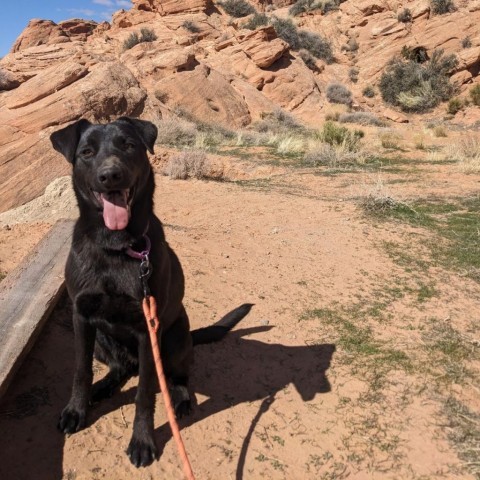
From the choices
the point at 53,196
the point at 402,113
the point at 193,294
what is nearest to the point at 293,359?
the point at 193,294

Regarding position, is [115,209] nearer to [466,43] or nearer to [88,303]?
[88,303]

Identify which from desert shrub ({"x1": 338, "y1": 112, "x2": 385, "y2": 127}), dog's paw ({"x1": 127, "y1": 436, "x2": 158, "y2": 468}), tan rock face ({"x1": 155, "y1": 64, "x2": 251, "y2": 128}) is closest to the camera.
Answer: dog's paw ({"x1": 127, "y1": 436, "x2": 158, "y2": 468})

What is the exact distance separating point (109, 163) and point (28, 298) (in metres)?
1.62

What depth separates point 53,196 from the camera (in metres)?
7.43

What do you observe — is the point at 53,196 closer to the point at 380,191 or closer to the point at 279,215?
the point at 279,215

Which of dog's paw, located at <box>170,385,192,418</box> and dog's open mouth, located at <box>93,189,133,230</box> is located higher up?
dog's open mouth, located at <box>93,189,133,230</box>

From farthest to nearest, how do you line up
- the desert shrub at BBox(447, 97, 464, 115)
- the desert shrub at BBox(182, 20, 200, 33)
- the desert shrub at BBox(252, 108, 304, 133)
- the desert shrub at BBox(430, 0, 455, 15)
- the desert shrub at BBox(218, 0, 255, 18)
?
the desert shrub at BBox(218, 0, 255, 18)
the desert shrub at BBox(430, 0, 455, 15)
the desert shrub at BBox(182, 20, 200, 33)
the desert shrub at BBox(447, 97, 464, 115)
the desert shrub at BBox(252, 108, 304, 133)

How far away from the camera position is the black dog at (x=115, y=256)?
242cm

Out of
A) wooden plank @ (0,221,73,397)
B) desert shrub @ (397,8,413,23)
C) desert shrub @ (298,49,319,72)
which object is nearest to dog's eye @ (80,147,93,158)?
wooden plank @ (0,221,73,397)

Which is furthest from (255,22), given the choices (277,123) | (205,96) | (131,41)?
(277,123)

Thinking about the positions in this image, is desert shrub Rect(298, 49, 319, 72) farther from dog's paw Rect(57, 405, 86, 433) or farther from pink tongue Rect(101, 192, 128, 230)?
dog's paw Rect(57, 405, 86, 433)

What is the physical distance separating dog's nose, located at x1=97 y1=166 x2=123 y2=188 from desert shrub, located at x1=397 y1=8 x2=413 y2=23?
30599 mm

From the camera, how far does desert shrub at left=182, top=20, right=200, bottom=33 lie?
2647cm

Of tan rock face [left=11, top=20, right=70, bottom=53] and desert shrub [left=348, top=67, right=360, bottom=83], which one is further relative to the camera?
tan rock face [left=11, top=20, right=70, bottom=53]
